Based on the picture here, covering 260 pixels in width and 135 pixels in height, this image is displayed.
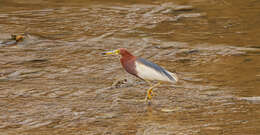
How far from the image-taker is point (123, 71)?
7707 millimetres

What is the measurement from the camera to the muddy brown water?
18.2 ft

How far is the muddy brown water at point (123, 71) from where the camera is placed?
556 centimetres

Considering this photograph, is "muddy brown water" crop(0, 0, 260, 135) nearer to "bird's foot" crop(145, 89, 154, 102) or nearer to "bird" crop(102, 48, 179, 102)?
"bird's foot" crop(145, 89, 154, 102)

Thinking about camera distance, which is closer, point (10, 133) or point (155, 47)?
point (10, 133)

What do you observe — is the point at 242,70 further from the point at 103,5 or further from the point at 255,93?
the point at 103,5

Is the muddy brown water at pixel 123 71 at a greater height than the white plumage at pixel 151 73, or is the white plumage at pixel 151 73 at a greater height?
the white plumage at pixel 151 73

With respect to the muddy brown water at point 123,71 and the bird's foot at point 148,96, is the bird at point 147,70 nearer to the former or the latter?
the bird's foot at point 148,96

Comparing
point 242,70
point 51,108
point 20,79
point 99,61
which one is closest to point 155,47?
point 99,61

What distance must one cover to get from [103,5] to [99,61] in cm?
397

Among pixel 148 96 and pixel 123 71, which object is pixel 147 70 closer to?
pixel 148 96

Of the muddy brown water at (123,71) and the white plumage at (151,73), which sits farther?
the white plumage at (151,73)

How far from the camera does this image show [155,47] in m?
9.12

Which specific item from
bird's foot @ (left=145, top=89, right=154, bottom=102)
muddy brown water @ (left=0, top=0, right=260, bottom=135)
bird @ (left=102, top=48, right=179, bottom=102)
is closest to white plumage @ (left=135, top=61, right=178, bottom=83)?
bird @ (left=102, top=48, right=179, bottom=102)

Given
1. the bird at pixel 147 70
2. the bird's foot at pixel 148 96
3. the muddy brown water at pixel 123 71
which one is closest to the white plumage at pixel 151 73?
the bird at pixel 147 70
